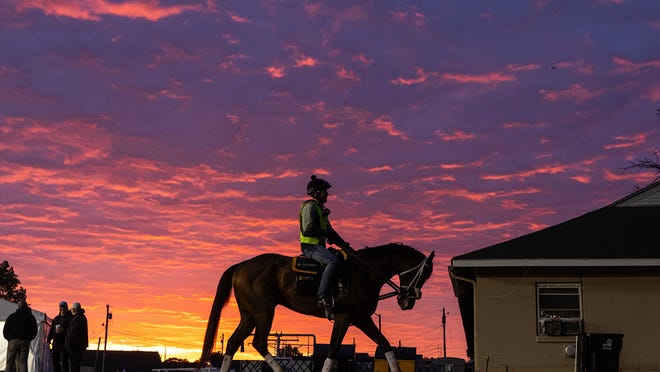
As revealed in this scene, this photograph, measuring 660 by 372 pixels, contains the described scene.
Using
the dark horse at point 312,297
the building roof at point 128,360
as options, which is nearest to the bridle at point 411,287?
the dark horse at point 312,297

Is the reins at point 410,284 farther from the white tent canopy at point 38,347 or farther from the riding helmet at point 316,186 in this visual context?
the white tent canopy at point 38,347

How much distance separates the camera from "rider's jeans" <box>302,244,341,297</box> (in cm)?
1408

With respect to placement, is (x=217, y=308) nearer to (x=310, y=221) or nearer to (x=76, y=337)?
(x=310, y=221)

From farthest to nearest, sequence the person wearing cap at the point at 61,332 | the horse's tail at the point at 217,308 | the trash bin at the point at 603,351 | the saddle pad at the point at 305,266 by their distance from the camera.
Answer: the person wearing cap at the point at 61,332, the trash bin at the point at 603,351, the horse's tail at the point at 217,308, the saddle pad at the point at 305,266

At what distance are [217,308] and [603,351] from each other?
850 centimetres

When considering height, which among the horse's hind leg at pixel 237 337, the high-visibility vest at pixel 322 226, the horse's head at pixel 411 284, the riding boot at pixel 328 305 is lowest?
the horse's hind leg at pixel 237 337

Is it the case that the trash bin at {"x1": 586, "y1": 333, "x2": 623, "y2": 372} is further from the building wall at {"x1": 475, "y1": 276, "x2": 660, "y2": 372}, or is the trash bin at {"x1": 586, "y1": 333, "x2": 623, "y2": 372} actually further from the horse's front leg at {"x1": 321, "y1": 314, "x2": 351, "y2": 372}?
the horse's front leg at {"x1": 321, "y1": 314, "x2": 351, "y2": 372}

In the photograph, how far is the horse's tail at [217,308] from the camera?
14.9 meters

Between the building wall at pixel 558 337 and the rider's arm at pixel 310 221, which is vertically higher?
the rider's arm at pixel 310 221

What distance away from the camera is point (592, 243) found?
70.9 feet

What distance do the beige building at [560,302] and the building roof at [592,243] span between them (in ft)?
0.08

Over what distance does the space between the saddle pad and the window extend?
8.39m

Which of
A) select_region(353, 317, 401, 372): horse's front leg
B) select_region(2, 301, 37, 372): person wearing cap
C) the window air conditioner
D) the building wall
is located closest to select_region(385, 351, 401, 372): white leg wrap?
select_region(353, 317, 401, 372): horse's front leg

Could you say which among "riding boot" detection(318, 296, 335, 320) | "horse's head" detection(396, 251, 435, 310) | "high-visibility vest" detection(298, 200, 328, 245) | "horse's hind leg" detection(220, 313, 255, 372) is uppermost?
"high-visibility vest" detection(298, 200, 328, 245)
